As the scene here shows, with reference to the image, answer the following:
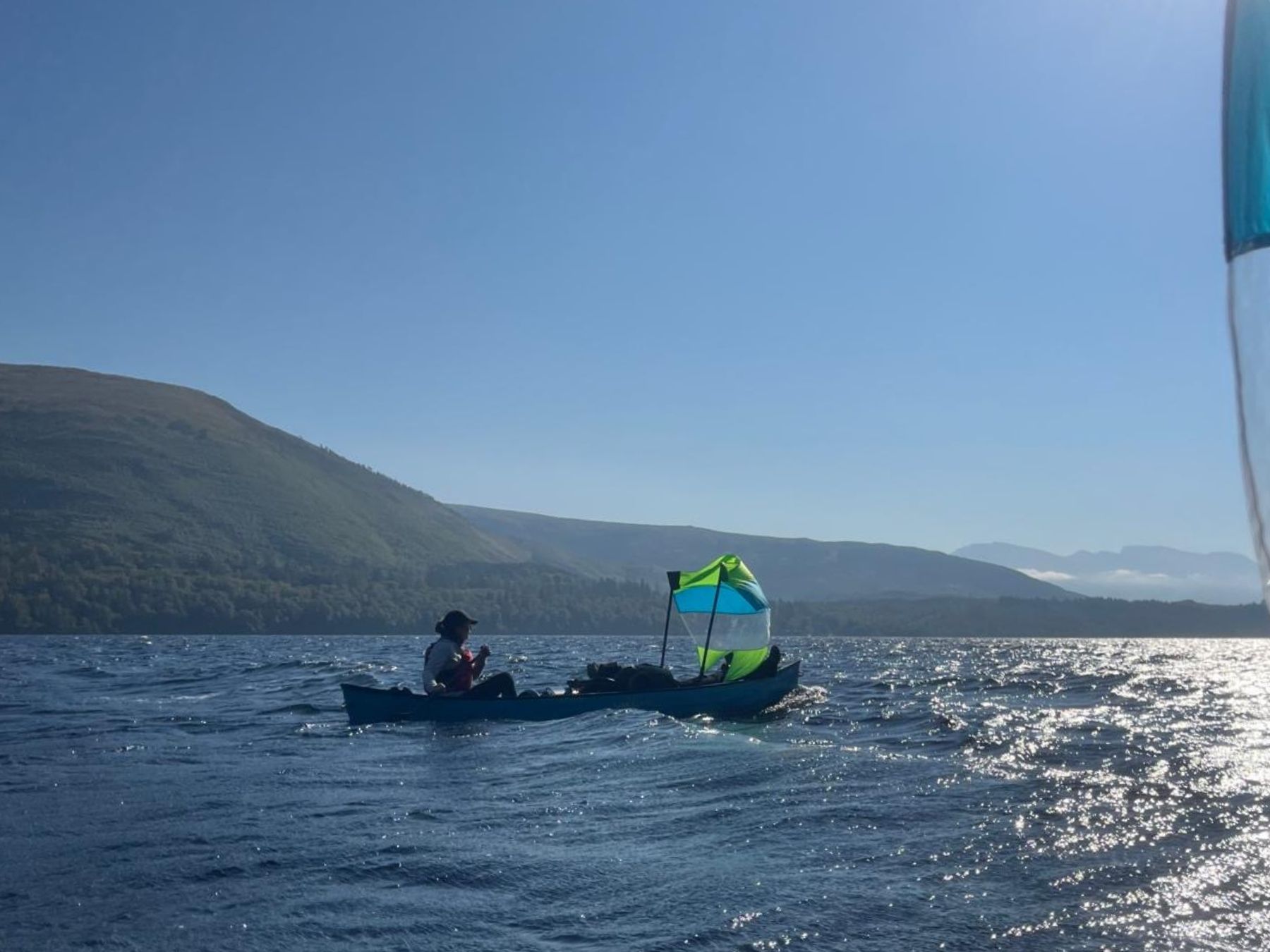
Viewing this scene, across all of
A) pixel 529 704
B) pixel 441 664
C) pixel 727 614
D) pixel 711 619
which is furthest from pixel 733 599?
pixel 441 664

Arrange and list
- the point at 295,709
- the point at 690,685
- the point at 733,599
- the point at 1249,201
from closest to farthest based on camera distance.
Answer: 1. the point at 1249,201
2. the point at 690,685
3. the point at 295,709
4. the point at 733,599

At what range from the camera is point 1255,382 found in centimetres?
288

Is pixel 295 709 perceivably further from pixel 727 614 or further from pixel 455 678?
pixel 727 614

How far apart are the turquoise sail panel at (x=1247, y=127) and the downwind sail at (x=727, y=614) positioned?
1298 inches

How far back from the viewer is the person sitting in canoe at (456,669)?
29859 mm

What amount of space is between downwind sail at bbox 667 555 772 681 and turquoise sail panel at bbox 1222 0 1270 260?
108 feet

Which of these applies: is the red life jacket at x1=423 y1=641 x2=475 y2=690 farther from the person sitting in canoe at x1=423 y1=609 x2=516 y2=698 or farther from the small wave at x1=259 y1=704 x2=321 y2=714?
the small wave at x1=259 y1=704 x2=321 y2=714

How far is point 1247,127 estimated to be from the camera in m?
3.04

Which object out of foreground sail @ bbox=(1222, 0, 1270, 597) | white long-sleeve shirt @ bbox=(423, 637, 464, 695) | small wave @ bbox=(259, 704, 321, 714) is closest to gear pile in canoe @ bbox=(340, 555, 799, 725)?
white long-sleeve shirt @ bbox=(423, 637, 464, 695)

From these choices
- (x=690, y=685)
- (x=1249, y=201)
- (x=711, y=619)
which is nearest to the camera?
(x=1249, y=201)

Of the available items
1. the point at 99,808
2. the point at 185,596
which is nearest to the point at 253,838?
the point at 99,808

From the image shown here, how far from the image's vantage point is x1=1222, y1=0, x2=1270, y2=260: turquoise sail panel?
9.84 feet

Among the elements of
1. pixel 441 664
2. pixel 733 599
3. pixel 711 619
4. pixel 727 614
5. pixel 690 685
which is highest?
pixel 733 599

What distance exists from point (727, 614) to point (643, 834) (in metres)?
21.6
